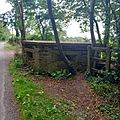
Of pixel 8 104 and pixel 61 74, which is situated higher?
pixel 61 74

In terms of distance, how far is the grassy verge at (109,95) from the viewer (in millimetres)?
6371

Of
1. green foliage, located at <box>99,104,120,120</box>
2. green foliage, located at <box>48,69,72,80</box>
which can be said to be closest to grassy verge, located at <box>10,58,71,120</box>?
green foliage, located at <box>99,104,120,120</box>

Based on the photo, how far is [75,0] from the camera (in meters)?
14.4

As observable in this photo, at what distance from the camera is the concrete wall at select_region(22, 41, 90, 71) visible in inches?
455

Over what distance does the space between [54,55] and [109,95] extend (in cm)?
463

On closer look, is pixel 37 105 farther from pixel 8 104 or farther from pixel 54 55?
pixel 54 55

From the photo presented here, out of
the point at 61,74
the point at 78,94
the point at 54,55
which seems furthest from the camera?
the point at 54,55

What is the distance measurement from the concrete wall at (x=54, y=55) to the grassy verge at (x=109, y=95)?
8.58ft

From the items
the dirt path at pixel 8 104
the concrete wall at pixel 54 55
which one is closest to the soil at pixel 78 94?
the concrete wall at pixel 54 55

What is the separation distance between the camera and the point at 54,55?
11.6 m

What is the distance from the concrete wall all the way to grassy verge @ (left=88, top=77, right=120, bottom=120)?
8.58 feet

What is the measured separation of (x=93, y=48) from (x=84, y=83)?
1743mm

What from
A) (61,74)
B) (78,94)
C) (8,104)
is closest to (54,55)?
(61,74)

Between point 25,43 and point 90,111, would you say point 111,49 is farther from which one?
point 25,43
